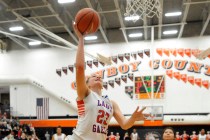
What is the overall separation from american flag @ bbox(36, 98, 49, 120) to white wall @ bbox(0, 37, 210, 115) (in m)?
0.43

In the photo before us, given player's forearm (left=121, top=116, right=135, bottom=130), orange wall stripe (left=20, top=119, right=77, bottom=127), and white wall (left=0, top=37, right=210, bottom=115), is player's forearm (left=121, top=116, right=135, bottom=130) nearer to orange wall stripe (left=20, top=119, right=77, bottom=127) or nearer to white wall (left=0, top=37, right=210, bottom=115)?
white wall (left=0, top=37, right=210, bottom=115)

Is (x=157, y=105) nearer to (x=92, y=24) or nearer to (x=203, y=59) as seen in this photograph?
(x=203, y=59)

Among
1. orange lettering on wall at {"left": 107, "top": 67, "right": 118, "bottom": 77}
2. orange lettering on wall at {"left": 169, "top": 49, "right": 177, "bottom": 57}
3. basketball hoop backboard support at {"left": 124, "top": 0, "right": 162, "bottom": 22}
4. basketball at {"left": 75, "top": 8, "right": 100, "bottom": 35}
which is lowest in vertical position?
basketball at {"left": 75, "top": 8, "right": 100, "bottom": 35}

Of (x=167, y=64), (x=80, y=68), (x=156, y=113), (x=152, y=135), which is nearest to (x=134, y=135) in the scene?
(x=152, y=135)

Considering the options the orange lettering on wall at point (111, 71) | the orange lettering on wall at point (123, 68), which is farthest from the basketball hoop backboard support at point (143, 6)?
the orange lettering on wall at point (111, 71)

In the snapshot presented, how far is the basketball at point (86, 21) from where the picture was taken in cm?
272

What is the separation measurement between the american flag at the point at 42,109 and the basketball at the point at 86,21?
1726cm

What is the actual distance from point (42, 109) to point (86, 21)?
17.6m

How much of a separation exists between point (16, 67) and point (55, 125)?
5.03m

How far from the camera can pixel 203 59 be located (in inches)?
714

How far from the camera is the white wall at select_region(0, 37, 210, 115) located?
1795 cm

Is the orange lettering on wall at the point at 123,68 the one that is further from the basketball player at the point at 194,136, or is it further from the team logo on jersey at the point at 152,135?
the basketball player at the point at 194,136

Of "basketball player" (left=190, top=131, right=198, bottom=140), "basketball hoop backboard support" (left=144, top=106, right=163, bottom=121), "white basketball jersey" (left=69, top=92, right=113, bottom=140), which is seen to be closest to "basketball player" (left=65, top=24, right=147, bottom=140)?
"white basketball jersey" (left=69, top=92, right=113, bottom=140)

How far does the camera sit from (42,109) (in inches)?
774
